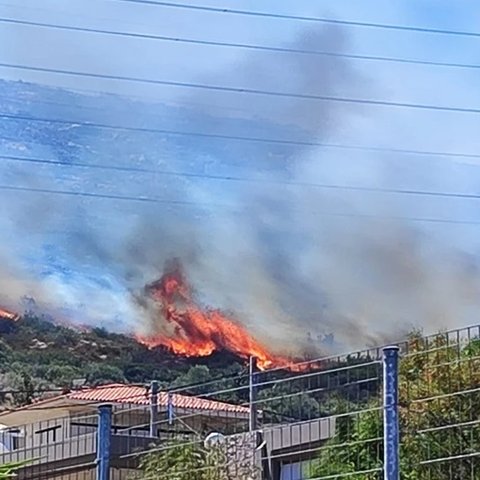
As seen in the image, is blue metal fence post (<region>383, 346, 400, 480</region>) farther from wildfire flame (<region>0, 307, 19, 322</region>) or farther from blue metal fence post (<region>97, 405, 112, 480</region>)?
wildfire flame (<region>0, 307, 19, 322</region>)

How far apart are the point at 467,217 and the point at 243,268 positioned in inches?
404

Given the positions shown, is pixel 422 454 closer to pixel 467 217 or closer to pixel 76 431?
pixel 76 431

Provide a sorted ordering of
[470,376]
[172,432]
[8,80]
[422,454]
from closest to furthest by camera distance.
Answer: [422,454] → [470,376] → [172,432] → [8,80]

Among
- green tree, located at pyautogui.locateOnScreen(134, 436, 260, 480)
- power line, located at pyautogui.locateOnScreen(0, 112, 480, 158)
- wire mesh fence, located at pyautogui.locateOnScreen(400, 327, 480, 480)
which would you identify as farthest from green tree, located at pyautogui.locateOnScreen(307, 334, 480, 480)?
power line, located at pyautogui.locateOnScreen(0, 112, 480, 158)

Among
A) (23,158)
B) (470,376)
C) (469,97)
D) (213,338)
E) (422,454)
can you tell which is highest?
(23,158)

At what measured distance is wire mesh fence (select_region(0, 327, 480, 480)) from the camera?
796 centimetres

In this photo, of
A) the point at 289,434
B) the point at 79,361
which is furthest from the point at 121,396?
the point at 79,361

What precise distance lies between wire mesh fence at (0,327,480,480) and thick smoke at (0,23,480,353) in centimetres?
3599

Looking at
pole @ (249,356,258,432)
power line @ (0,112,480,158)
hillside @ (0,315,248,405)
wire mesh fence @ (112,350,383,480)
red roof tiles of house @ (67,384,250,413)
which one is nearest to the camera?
wire mesh fence @ (112,350,383,480)

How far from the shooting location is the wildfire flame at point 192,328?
46219 millimetres

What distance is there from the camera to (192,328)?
49438mm

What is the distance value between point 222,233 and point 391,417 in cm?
4498

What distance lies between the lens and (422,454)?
316 inches

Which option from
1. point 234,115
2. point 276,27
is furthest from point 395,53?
point 234,115
